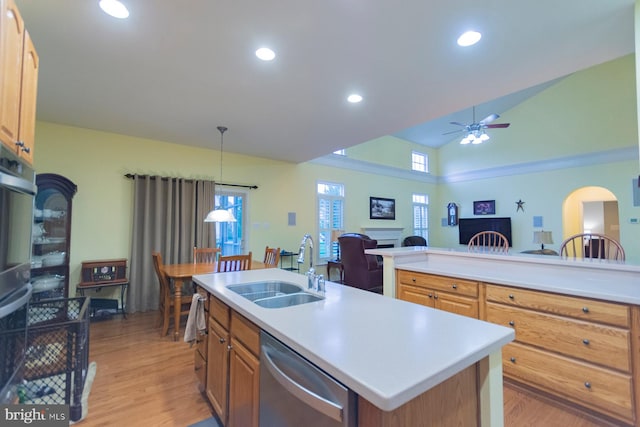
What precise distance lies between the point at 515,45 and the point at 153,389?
3866 mm

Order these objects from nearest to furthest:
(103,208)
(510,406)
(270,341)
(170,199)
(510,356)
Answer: (270,341), (510,406), (510,356), (103,208), (170,199)

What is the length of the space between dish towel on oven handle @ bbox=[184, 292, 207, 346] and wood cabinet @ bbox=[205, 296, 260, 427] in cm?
12

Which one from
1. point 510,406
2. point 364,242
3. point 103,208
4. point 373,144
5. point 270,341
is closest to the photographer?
point 270,341

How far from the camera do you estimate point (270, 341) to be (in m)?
1.21

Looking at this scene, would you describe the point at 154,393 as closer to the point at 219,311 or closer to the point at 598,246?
the point at 219,311

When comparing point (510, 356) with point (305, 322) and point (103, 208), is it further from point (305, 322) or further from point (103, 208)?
point (103, 208)

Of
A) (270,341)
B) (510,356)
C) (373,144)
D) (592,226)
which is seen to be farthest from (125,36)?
(592,226)

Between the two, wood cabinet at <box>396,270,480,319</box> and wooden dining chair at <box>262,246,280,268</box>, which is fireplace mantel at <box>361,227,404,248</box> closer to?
wooden dining chair at <box>262,246,280,268</box>

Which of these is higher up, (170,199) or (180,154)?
(180,154)

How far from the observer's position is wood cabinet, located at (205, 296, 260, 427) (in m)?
1.32

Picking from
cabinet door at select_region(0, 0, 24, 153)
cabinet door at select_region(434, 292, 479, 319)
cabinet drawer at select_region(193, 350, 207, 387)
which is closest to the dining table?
cabinet drawer at select_region(193, 350, 207, 387)

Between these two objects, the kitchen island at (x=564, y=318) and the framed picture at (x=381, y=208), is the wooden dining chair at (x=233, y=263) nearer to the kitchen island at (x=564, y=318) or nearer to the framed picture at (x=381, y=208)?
the kitchen island at (x=564, y=318)

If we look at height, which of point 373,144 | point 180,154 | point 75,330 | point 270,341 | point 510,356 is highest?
point 373,144

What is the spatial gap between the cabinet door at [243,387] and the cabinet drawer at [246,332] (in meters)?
0.03
